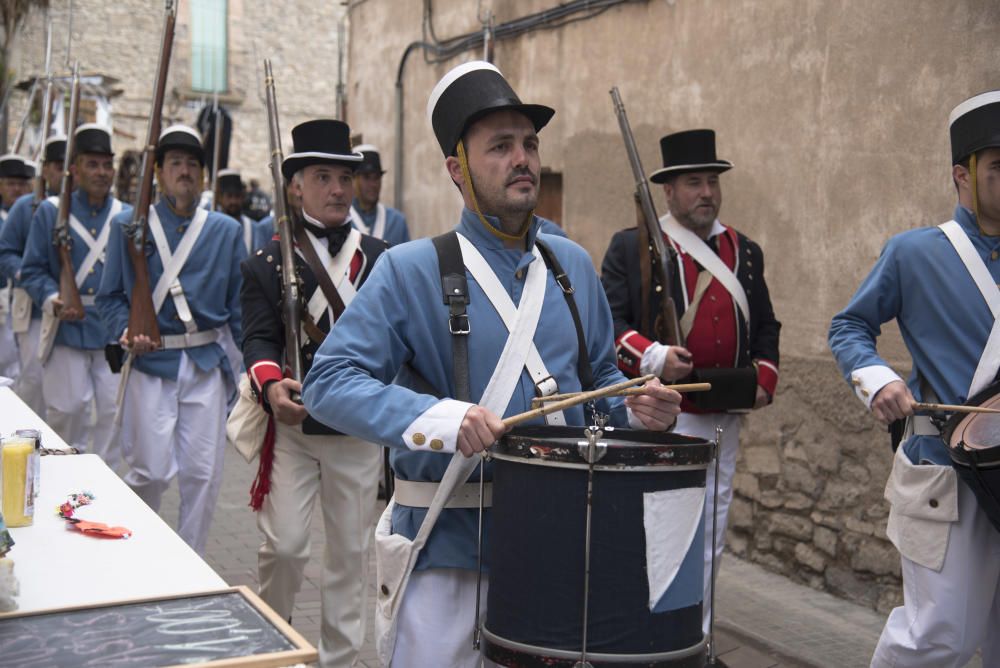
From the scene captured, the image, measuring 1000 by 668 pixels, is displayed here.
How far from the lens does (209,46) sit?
32.2m

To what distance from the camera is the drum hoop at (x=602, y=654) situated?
2.67m

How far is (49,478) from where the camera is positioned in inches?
150

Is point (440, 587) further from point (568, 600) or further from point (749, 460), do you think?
point (749, 460)

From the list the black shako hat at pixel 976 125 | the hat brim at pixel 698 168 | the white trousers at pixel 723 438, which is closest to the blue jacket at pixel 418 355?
the black shako hat at pixel 976 125

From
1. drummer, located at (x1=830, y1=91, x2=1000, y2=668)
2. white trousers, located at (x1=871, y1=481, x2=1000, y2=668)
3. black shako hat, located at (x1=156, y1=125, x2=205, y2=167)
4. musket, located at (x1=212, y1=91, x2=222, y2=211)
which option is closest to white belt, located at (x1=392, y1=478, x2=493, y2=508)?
drummer, located at (x1=830, y1=91, x2=1000, y2=668)

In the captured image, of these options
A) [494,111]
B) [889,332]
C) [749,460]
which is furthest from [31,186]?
[494,111]

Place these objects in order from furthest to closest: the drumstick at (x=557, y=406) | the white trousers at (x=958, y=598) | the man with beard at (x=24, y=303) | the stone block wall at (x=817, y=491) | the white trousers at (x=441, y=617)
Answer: the man with beard at (x=24, y=303) < the stone block wall at (x=817, y=491) < the white trousers at (x=958, y=598) < the white trousers at (x=441, y=617) < the drumstick at (x=557, y=406)

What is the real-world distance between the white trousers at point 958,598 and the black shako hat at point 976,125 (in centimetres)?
112

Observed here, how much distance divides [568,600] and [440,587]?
0.56 meters

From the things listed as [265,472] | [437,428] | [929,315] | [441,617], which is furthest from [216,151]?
[437,428]

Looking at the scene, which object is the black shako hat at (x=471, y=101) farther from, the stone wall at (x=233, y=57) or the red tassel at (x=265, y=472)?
the stone wall at (x=233, y=57)

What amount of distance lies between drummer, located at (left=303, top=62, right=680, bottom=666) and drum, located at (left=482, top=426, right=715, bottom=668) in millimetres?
356

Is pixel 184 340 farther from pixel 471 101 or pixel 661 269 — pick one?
pixel 471 101

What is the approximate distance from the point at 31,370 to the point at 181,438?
13.5ft
